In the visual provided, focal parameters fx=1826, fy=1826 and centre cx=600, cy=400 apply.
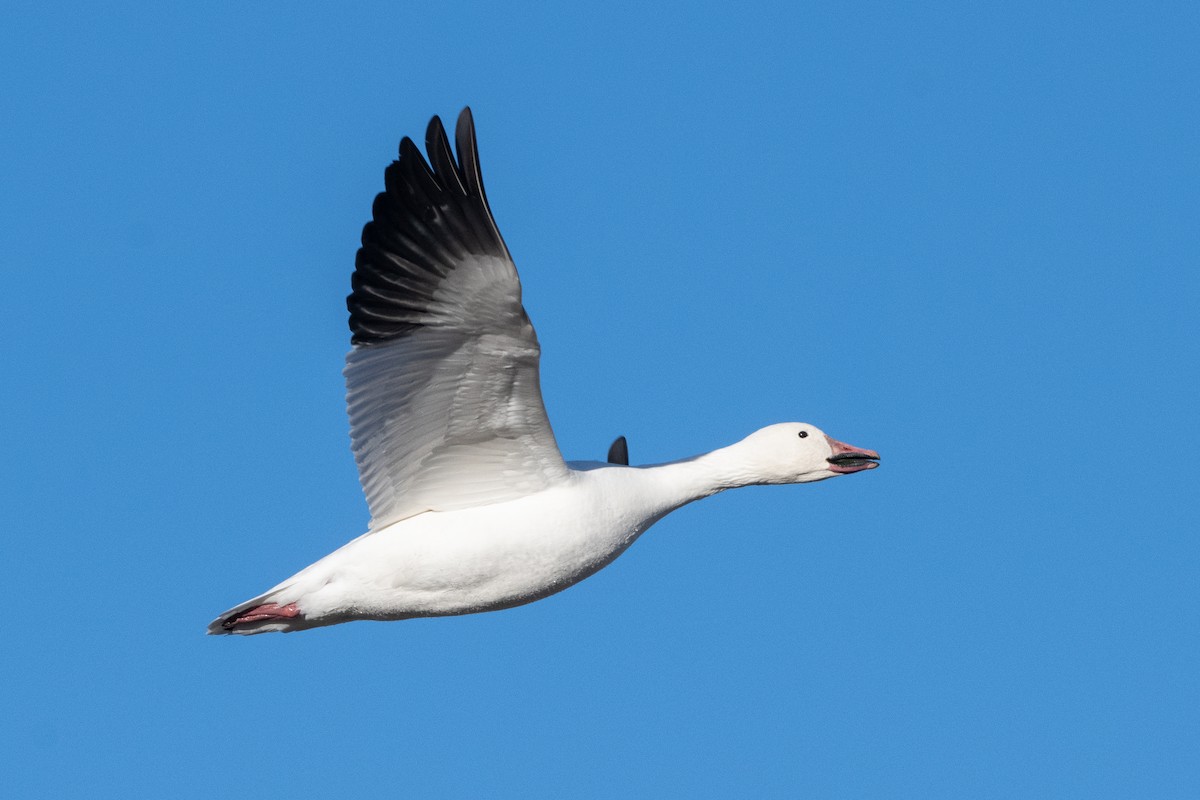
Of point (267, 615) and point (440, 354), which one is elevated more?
point (440, 354)

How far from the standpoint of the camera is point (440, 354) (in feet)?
34.9

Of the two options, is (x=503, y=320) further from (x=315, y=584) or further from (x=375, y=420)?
(x=315, y=584)

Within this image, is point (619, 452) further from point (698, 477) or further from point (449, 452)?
point (449, 452)

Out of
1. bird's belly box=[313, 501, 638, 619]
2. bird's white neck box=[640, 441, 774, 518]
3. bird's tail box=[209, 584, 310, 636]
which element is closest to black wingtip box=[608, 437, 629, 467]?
bird's white neck box=[640, 441, 774, 518]

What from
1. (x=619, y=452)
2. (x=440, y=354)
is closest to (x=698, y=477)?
(x=619, y=452)

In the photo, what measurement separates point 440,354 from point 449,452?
0.80 metres

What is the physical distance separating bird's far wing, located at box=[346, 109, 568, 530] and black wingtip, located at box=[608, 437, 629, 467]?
1.80 metres

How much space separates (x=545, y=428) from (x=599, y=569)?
3.20ft

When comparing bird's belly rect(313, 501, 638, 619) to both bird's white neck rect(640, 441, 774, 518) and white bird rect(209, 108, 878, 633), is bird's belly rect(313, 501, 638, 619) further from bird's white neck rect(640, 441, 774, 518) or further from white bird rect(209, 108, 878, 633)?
bird's white neck rect(640, 441, 774, 518)

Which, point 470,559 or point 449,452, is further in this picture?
point 449,452

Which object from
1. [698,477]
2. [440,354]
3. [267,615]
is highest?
[440,354]

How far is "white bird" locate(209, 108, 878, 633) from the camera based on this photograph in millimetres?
10391

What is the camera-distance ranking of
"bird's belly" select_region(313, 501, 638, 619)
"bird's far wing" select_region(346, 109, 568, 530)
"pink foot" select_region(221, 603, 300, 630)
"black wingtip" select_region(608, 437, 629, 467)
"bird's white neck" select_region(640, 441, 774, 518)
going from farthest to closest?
"black wingtip" select_region(608, 437, 629, 467) → "bird's white neck" select_region(640, 441, 774, 518) → "pink foot" select_region(221, 603, 300, 630) → "bird's belly" select_region(313, 501, 638, 619) → "bird's far wing" select_region(346, 109, 568, 530)

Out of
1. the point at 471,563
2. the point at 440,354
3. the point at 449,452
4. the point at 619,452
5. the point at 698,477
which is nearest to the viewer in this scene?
the point at 440,354
